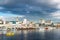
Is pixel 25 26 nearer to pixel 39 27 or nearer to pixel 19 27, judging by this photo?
pixel 19 27

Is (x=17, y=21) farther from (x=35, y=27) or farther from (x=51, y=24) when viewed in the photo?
(x=51, y=24)

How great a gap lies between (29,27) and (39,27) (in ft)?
49.4

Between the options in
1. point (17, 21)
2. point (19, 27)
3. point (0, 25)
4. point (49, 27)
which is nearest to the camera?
point (0, 25)

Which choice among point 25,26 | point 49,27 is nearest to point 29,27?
point 25,26

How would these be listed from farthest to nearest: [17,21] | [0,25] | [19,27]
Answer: [17,21], [19,27], [0,25]

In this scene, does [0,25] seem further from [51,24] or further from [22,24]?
[51,24]

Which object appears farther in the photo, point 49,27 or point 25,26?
point 49,27

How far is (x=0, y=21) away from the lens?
141 m

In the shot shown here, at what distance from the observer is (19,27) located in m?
152

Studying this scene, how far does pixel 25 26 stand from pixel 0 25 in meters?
23.3

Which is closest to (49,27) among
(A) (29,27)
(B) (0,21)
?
(A) (29,27)

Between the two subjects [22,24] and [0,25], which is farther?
[22,24]

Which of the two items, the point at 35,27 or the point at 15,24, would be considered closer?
the point at 15,24

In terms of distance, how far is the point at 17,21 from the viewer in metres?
164
